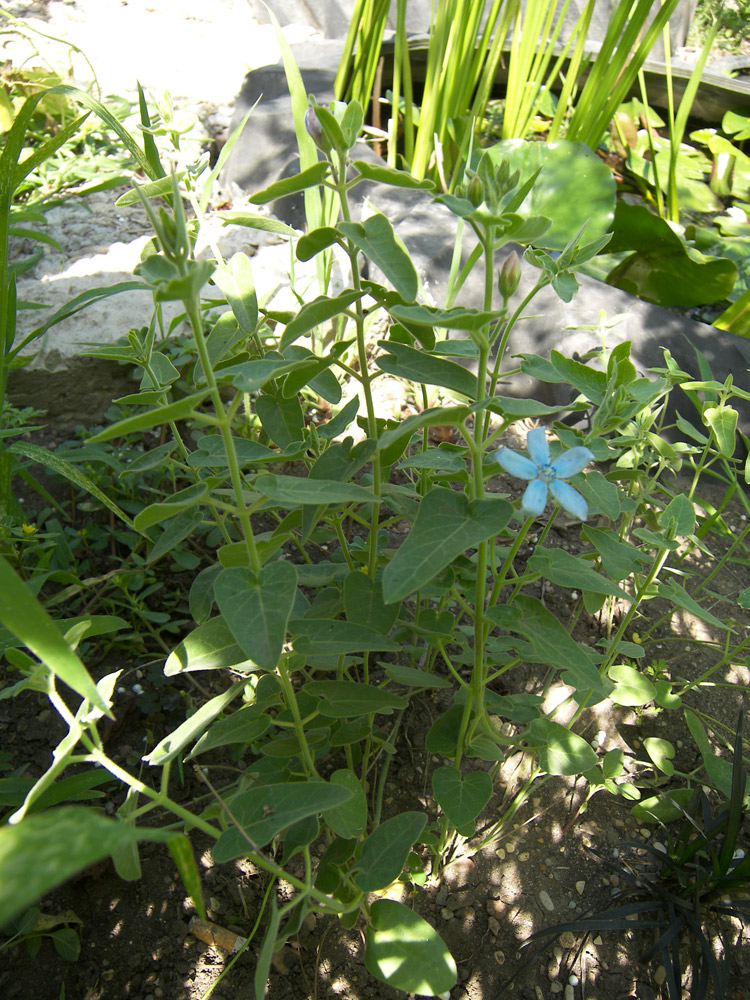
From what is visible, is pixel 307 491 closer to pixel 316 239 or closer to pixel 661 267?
pixel 316 239

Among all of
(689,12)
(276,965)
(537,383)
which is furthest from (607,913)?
(689,12)

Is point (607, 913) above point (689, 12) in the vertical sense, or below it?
below

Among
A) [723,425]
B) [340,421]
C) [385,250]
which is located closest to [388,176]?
[385,250]

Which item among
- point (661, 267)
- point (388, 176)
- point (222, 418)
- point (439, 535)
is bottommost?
point (661, 267)

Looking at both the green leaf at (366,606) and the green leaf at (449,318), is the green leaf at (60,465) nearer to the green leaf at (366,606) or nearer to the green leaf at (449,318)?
the green leaf at (366,606)

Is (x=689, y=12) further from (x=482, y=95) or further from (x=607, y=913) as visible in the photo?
(x=607, y=913)

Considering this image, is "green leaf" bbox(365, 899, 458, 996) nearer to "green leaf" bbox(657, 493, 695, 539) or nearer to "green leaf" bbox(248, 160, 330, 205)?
"green leaf" bbox(657, 493, 695, 539)
